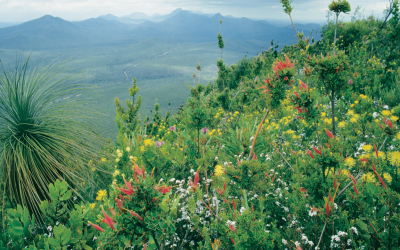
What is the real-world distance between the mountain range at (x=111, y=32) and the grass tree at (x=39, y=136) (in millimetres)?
8479

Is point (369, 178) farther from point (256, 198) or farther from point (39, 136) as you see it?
point (39, 136)

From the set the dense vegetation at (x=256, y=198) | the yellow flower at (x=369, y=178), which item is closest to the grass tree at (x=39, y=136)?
the dense vegetation at (x=256, y=198)

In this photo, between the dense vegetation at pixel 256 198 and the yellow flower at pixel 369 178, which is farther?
the yellow flower at pixel 369 178

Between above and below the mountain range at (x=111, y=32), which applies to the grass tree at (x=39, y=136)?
below

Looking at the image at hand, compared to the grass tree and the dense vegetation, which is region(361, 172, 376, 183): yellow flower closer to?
the dense vegetation

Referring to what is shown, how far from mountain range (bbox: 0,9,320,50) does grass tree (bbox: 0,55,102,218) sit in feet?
27.8

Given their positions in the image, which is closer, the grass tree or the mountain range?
the grass tree

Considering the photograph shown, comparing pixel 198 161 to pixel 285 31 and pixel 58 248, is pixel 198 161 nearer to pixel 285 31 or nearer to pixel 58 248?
pixel 58 248

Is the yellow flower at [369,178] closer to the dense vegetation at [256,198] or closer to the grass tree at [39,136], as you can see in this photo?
the dense vegetation at [256,198]

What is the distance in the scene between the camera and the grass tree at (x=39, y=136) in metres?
2.01

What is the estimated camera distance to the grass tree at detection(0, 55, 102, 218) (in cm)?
201

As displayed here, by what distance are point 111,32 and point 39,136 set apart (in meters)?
59.0

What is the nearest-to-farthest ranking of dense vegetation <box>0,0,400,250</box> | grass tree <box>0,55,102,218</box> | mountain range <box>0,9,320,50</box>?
dense vegetation <box>0,0,400,250</box>
grass tree <box>0,55,102,218</box>
mountain range <box>0,9,320,50</box>

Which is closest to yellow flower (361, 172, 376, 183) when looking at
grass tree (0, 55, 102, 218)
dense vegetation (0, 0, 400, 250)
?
dense vegetation (0, 0, 400, 250)
